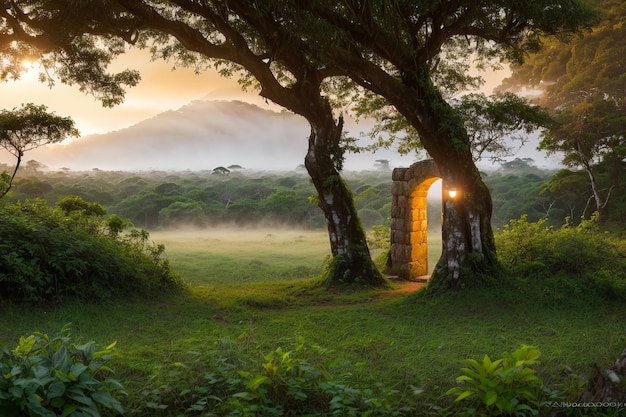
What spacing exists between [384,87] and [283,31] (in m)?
2.42

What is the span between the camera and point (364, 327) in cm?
941

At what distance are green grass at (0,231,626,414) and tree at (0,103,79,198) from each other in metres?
5.20

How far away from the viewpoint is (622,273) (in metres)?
11.5

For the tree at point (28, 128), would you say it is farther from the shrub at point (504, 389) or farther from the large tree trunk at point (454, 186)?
the shrub at point (504, 389)

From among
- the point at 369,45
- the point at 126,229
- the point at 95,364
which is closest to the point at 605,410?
the point at 95,364

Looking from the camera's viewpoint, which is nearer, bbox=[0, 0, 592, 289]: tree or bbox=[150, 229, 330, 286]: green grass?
bbox=[0, 0, 592, 289]: tree

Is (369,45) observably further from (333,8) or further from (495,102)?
(495,102)

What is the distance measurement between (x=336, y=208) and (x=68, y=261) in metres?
6.50

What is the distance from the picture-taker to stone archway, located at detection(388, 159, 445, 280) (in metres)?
15.8

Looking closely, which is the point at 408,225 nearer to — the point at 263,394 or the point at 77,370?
the point at 263,394

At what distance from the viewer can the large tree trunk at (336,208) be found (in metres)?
13.9

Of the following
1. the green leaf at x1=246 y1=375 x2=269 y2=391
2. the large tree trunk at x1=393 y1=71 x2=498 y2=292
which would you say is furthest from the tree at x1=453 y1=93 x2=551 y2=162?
the green leaf at x1=246 y1=375 x2=269 y2=391

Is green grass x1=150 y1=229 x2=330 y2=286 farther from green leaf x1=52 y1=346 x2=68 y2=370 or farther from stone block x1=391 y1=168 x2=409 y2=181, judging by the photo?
green leaf x1=52 y1=346 x2=68 y2=370

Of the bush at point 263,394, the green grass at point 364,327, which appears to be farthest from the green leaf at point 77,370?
the green grass at point 364,327
